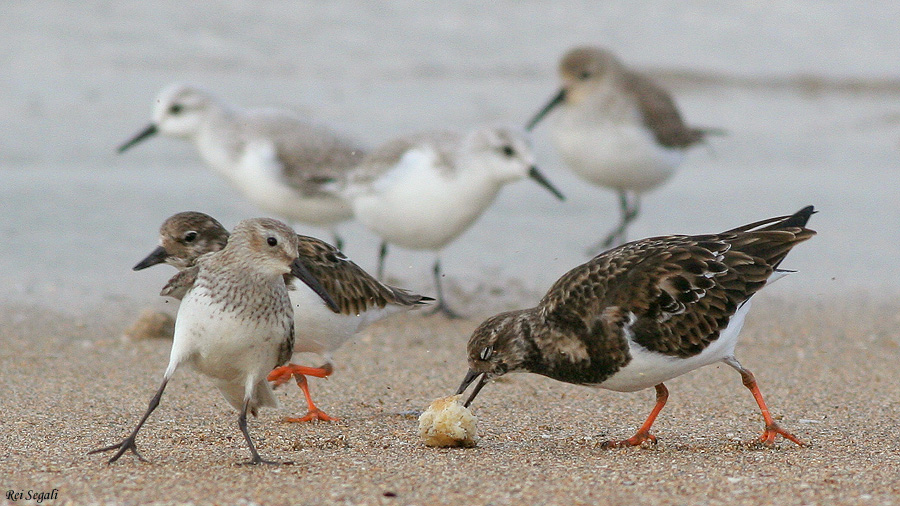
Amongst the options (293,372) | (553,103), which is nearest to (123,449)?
(293,372)

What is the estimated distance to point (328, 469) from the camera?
Result: 145 inches

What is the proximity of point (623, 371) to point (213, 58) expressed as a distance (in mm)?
10509

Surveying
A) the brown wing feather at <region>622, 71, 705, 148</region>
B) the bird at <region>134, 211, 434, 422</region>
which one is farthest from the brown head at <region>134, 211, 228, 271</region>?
the brown wing feather at <region>622, 71, 705, 148</region>

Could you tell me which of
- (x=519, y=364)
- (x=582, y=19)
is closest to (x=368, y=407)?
(x=519, y=364)

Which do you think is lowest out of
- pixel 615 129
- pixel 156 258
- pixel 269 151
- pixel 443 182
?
pixel 269 151

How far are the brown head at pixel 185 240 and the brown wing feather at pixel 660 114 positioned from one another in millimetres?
5333

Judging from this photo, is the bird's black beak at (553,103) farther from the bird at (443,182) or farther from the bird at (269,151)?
the bird at (443,182)

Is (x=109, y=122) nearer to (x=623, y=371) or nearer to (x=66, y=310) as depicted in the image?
(x=66, y=310)

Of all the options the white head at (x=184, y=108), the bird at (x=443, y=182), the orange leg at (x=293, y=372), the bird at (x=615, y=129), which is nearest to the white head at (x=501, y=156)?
the bird at (x=443, y=182)

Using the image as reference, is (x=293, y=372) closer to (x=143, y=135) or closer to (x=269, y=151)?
(x=269, y=151)

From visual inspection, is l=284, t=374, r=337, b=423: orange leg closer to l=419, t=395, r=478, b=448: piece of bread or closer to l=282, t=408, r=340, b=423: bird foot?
l=282, t=408, r=340, b=423: bird foot

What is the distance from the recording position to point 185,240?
4.69m

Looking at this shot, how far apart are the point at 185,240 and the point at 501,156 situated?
3.14m

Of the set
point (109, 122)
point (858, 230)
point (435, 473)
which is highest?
point (435, 473)
